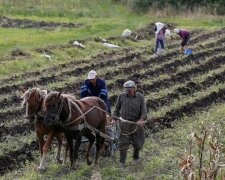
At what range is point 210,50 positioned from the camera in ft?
76.2

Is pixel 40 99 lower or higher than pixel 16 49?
higher

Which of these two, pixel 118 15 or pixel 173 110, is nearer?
pixel 173 110

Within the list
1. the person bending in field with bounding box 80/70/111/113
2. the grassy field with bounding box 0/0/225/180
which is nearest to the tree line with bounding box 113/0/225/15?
the grassy field with bounding box 0/0/225/180

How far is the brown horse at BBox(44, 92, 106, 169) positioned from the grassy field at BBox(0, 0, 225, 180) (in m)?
0.52

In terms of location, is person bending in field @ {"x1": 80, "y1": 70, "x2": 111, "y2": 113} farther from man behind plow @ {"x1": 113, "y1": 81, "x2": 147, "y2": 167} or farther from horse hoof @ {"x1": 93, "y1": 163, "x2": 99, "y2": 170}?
horse hoof @ {"x1": 93, "y1": 163, "x2": 99, "y2": 170}

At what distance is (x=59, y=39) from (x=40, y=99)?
15551mm

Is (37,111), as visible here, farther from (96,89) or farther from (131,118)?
(131,118)

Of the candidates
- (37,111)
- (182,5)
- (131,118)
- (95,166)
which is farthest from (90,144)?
(182,5)

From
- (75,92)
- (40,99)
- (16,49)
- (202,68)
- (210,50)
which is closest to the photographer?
(40,99)

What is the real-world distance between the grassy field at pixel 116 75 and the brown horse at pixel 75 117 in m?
0.52

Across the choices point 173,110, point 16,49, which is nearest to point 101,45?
point 16,49

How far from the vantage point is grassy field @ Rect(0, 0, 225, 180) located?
1059 cm

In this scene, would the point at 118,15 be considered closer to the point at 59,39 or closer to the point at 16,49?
the point at 59,39

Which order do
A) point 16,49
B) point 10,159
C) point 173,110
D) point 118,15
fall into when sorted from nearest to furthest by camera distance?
1. point 10,159
2. point 173,110
3. point 16,49
4. point 118,15
